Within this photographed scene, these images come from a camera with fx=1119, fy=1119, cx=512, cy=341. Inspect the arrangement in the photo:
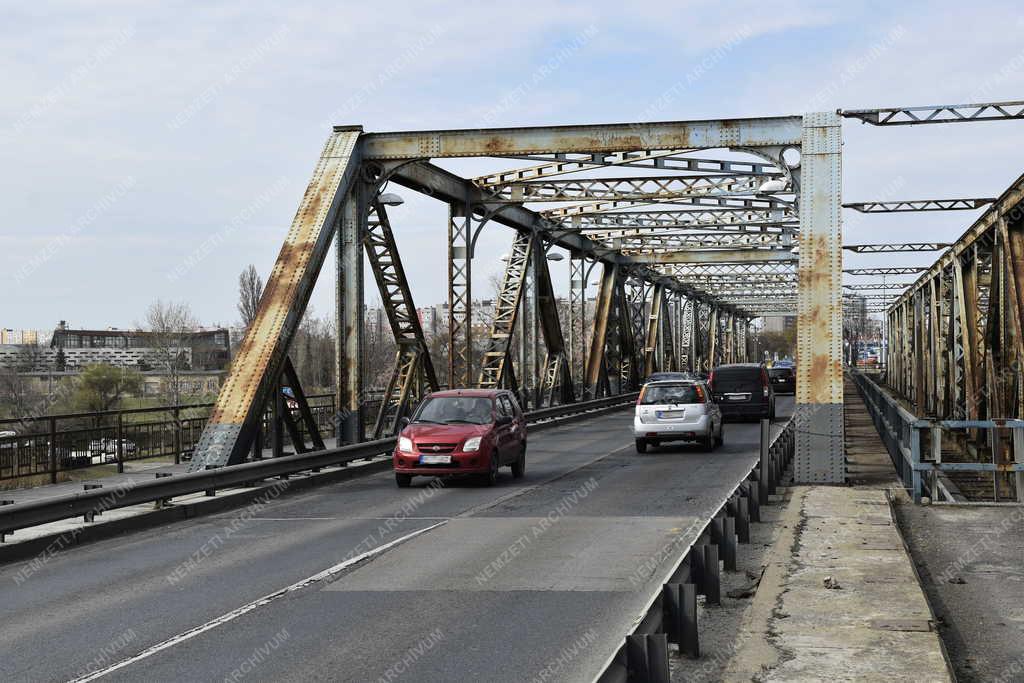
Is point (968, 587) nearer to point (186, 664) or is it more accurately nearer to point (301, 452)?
point (186, 664)

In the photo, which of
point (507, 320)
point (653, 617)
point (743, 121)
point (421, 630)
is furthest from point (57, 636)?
point (507, 320)

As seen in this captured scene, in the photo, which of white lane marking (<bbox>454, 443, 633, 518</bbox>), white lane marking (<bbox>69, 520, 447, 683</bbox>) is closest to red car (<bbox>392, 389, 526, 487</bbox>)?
white lane marking (<bbox>454, 443, 633, 518</bbox>)

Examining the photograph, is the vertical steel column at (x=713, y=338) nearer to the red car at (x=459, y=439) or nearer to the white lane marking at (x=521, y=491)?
the white lane marking at (x=521, y=491)

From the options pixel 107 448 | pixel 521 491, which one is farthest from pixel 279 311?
pixel 521 491

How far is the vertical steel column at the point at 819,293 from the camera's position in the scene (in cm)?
1769

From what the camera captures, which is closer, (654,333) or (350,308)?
(350,308)

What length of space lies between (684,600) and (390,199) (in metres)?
16.7

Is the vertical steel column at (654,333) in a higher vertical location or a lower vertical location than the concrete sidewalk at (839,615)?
higher

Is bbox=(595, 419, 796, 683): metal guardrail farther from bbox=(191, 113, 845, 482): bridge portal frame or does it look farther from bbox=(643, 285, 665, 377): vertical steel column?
bbox=(643, 285, 665, 377): vertical steel column

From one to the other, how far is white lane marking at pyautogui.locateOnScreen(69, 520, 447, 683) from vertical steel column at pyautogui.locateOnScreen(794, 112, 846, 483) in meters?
8.08

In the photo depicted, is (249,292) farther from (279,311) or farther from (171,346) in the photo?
(279,311)

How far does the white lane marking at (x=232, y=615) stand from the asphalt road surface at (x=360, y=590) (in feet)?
0.07

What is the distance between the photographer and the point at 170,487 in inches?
584

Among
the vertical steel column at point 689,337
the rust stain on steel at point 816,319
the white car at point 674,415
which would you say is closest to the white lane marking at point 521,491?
the white car at point 674,415
